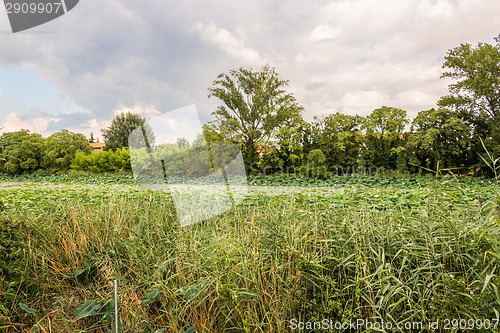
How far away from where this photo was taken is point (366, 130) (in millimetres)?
11492

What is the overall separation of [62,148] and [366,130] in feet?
47.5

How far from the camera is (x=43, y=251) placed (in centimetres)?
270

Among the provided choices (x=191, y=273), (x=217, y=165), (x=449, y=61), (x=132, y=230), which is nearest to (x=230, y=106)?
(x=217, y=165)

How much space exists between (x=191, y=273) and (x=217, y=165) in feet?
28.7

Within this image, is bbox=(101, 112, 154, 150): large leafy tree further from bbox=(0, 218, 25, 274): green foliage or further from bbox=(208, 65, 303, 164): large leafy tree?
bbox=(0, 218, 25, 274): green foliage

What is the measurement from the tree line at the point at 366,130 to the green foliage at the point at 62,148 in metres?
3.05

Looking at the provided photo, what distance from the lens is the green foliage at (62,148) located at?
1487 centimetres

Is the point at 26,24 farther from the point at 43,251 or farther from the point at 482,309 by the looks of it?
the point at 482,309

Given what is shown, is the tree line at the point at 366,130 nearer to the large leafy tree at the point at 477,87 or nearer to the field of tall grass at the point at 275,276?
the large leafy tree at the point at 477,87

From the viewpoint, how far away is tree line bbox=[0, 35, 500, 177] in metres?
10.8

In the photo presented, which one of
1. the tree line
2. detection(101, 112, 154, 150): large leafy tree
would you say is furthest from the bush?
detection(101, 112, 154, 150): large leafy tree

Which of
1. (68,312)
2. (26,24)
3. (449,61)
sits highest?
(449,61)

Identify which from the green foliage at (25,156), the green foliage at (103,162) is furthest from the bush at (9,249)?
the green foliage at (25,156)

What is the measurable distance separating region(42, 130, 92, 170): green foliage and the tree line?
9.99 ft
